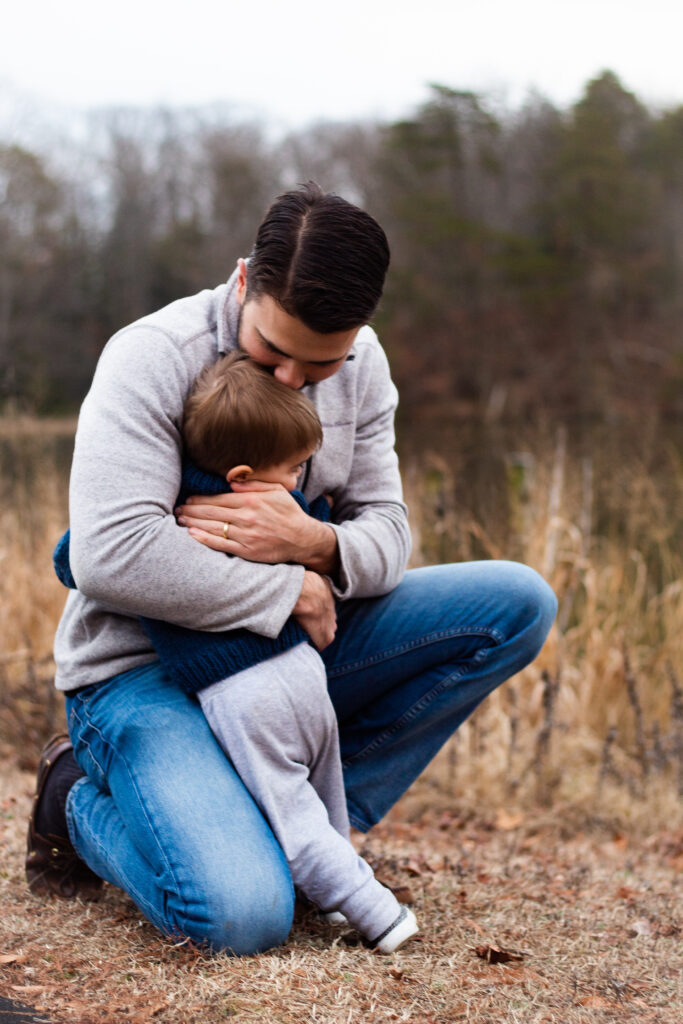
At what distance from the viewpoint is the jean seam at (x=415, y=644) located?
216 centimetres

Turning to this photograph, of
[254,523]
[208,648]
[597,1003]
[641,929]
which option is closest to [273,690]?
[208,648]

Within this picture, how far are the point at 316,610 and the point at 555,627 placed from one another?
6.28ft

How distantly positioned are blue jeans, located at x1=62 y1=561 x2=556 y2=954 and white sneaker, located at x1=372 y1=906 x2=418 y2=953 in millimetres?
173

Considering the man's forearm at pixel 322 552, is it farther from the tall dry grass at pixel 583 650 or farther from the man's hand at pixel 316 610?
the tall dry grass at pixel 583 650

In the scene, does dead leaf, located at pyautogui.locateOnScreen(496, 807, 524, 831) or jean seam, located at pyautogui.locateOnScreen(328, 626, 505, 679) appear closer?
jean seam, located at pyautogui.locateOnScreen(328, 626, 505, 679)

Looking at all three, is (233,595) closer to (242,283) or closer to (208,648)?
(208,648)

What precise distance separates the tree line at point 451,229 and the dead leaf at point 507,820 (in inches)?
729

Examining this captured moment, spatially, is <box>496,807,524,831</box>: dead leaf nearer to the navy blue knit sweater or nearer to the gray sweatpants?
the gray sweatpants

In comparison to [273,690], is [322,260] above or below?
above

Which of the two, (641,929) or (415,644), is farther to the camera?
(415,644)

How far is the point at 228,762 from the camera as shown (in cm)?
184

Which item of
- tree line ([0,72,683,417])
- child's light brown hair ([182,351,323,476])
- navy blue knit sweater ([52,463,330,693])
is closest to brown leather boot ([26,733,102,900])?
navy blue knit sweater ([52,463,330,693])

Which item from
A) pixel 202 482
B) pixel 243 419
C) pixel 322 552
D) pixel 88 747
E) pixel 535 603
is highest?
pixel 243 419

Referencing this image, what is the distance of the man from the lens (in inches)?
69.3
